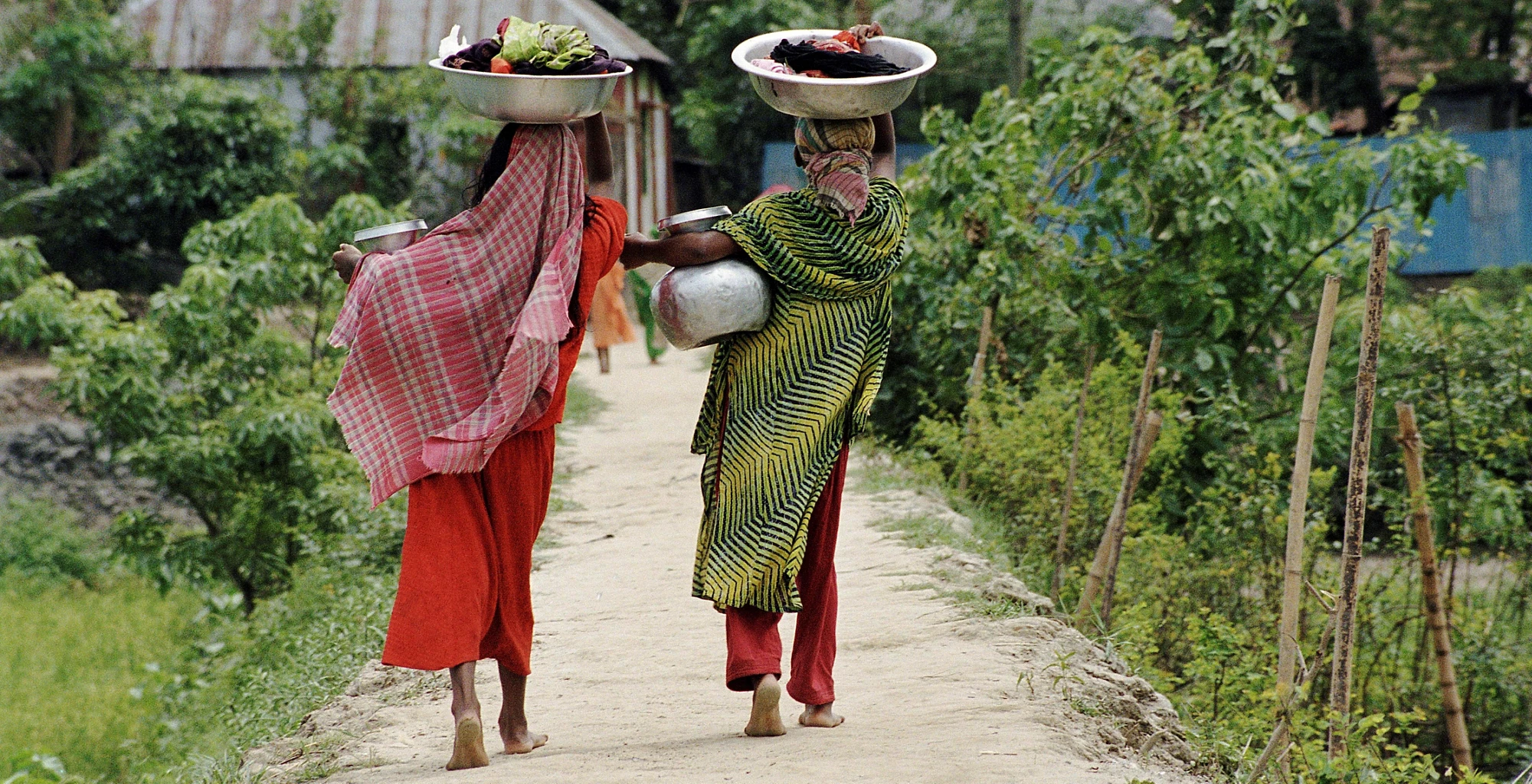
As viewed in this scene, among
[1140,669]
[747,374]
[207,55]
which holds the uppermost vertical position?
[207,55]

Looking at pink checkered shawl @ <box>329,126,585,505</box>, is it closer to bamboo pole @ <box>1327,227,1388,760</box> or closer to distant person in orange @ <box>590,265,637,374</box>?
bamboo pole @ <box>1327,227,1388,760</box>

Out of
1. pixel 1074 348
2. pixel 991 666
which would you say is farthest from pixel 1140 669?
pixel 1074 348

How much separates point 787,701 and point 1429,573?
2096 mm

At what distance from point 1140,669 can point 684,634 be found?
1.50 metres

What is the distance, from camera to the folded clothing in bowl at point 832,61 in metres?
3.31

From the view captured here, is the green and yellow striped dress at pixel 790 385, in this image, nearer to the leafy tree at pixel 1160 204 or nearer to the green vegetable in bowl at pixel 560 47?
the green vegetable in bowl at pixel 560 47

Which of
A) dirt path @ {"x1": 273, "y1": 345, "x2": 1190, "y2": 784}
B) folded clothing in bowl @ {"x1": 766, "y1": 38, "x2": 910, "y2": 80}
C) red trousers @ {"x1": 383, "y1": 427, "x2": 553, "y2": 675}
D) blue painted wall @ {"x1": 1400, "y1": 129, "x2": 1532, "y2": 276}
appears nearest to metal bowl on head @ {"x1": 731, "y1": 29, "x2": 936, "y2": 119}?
folded clothing in bowl @ {"x1": 766, "y1": 38, "x2": 910, "y2": 80}

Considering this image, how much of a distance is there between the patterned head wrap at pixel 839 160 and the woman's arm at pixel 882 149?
2.7 inches

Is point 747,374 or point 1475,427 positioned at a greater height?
point 747,374

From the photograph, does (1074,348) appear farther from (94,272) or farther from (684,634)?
(94,272)

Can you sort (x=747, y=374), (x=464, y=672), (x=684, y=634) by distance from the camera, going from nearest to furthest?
1. (x=464, y=672)
2. (x=747, y=374)
3. (x=684, y=634)

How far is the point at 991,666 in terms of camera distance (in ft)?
13.2

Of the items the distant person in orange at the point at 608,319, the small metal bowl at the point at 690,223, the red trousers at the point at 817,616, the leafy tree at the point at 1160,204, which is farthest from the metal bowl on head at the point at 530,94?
the distant person in orange at the point at 608,319

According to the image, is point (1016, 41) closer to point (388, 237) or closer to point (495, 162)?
point (495, 162)
